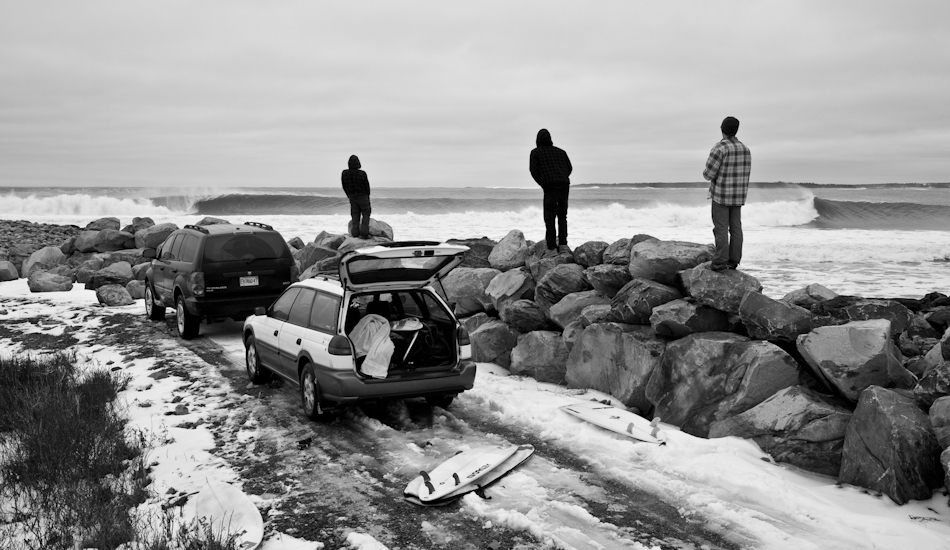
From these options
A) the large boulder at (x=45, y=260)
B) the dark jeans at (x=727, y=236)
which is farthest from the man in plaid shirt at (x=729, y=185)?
the large boulder at (x=45, y=260)

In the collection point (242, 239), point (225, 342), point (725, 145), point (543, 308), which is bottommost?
point (225, 342)

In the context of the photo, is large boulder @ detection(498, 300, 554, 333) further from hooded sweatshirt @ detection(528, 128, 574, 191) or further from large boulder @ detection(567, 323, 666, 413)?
hooded sweatshirt @ detection(528, 128, 574, 191)

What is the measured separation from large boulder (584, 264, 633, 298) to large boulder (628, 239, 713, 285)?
8.5 inches

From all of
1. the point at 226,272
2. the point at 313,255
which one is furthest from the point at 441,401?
the point at 313,255

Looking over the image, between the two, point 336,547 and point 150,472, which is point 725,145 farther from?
point 150,472

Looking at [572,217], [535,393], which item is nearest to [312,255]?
[535,393]

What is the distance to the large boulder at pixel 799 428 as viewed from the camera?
6.41m

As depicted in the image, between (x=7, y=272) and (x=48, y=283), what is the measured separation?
141 inches

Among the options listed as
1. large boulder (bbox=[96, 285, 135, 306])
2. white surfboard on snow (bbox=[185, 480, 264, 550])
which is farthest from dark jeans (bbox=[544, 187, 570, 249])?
large boulder (bbox=[96, 285, 135, 306])

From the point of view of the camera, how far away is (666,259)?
29.7 feet

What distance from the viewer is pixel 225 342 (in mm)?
12508

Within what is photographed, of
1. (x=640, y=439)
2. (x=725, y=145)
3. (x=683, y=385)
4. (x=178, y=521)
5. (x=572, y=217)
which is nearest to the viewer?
(x=178, y=521)

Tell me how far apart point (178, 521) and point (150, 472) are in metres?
1.32

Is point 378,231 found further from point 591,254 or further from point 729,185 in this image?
point 729,185
